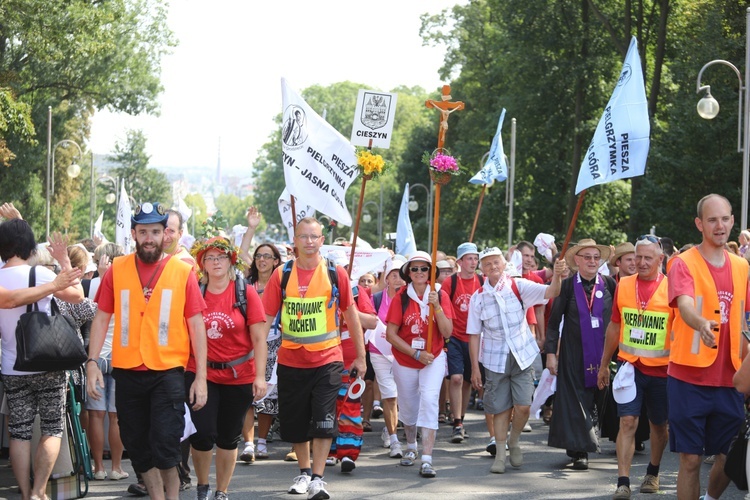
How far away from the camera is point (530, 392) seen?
10.6 meters

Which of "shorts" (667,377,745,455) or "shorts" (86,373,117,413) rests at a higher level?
"shorts" (667,377,745,455)

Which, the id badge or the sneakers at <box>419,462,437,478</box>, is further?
the sneakers at <box>419,462,437,478</box>

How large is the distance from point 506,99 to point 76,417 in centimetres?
3397

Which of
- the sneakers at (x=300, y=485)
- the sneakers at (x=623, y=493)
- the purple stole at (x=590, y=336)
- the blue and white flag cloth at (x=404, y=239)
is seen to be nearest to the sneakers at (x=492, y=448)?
the purple stole at (x=590, y=336)

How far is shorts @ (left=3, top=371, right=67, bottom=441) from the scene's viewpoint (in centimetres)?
794

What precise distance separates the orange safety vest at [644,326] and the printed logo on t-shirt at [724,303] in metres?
1.68

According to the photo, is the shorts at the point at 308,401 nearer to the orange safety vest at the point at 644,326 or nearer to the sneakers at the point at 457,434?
the orange safety vest at the point at 644,326

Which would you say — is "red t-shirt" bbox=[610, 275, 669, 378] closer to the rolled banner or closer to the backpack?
→ the rolled banner

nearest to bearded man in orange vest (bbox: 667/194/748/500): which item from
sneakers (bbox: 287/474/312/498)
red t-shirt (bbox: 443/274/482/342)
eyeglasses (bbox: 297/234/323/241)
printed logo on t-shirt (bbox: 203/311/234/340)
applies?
eyeglasses (bbox: 297/234/323/241)

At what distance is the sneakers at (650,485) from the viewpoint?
30.1 ft

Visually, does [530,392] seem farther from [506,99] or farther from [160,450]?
[506,99]

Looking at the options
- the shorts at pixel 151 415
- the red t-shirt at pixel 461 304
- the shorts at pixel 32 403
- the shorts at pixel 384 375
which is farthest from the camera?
the red t-shirt at pixel 461 304

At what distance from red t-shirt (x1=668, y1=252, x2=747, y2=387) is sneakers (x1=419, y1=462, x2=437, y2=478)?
3.26 metres

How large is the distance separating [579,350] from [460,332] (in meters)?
3.11
